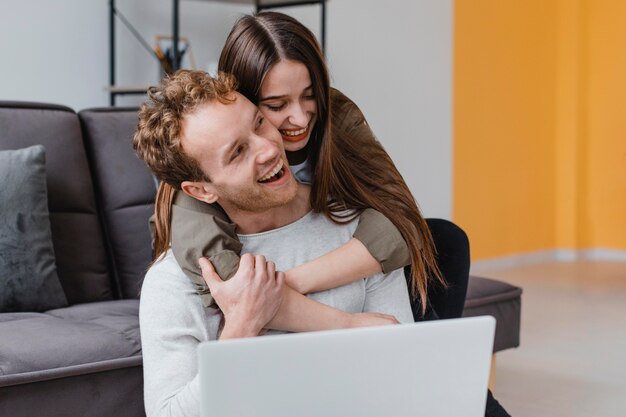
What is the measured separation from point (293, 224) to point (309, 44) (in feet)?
1.05

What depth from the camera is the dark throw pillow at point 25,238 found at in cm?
203

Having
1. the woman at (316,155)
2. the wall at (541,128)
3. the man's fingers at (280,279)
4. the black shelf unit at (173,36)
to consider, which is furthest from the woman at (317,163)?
the wall at (541,128)

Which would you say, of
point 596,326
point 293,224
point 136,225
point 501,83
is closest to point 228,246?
point 293,224

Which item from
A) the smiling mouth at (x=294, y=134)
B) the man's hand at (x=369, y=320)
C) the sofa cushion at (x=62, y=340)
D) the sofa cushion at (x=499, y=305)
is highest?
Answer: the smiling mouth at (x=294, y=134)

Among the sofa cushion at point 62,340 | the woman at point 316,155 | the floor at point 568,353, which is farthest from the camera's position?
the floor at point 568,353

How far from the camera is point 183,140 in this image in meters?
1.28

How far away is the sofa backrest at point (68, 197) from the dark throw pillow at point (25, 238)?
0.11 metres

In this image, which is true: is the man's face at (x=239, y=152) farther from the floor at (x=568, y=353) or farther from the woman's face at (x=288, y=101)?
the floor at (x=568, y=353)

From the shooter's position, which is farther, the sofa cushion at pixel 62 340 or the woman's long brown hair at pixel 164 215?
the sofa cushion at pixel 62 340

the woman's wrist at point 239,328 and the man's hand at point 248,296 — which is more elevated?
the man's hand at point 248,296

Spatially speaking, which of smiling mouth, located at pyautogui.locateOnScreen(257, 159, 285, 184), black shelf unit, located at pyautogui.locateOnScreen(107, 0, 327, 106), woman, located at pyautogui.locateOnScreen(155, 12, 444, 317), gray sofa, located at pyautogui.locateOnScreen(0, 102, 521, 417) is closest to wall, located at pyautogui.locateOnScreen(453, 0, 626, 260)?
black shelf unit, located at pyautogui.locateOnScreen(107, 0, 327, 106)

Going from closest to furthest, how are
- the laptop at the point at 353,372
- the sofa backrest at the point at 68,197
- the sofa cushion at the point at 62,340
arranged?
the laptop at the point at 353,372, the sofa cushion at the point at 62,340, the sofa backrest at the point at 68,197

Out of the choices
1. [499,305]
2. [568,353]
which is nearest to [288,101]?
[499,305]

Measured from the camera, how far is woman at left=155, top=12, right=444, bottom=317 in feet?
4.54
